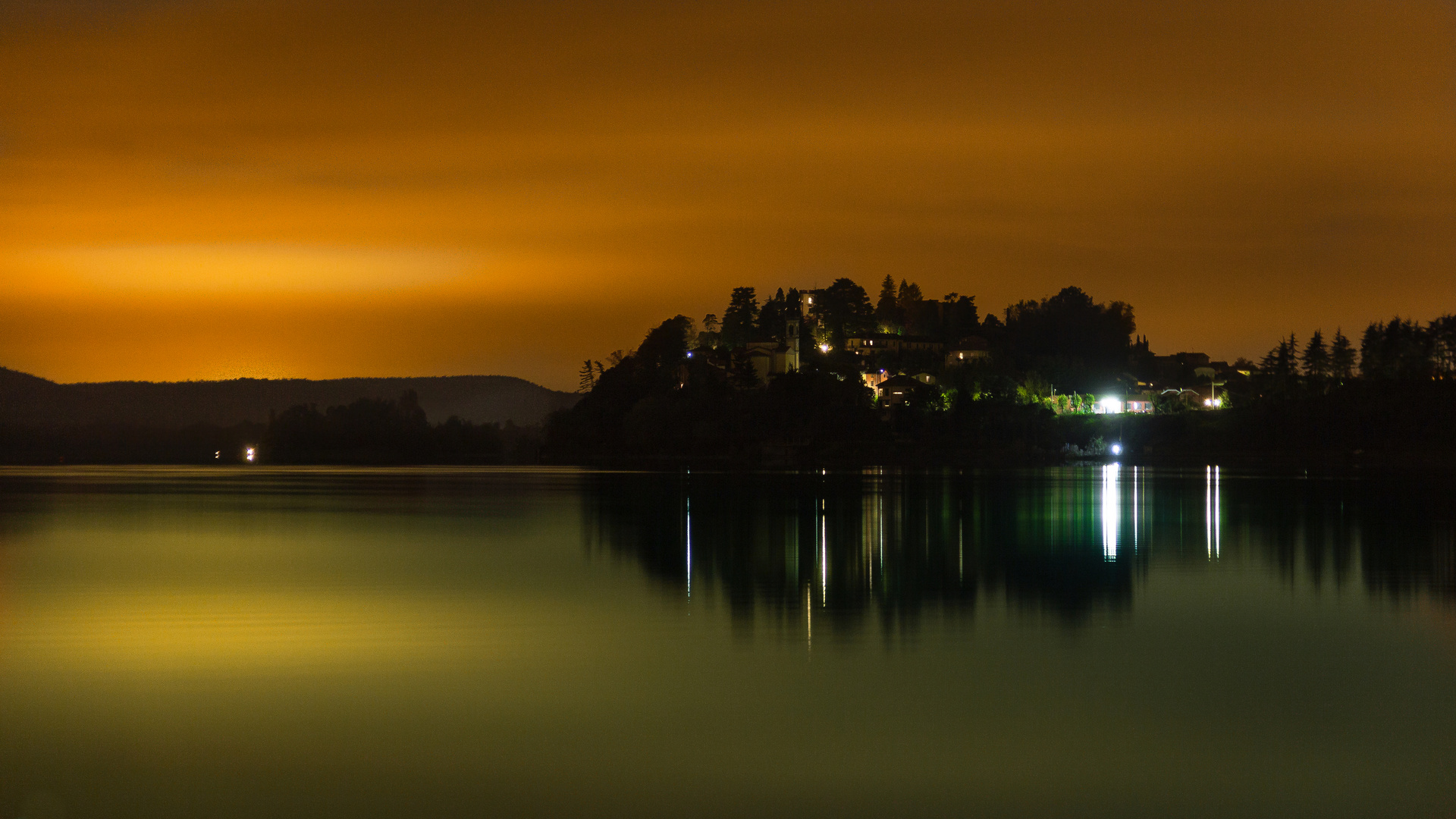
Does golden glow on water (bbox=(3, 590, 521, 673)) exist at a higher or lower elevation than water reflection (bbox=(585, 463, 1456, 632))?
higher

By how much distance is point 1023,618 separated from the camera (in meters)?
16.4

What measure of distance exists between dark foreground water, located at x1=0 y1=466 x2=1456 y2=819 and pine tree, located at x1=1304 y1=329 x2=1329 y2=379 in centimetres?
8325

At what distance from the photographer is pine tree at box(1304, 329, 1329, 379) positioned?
105 meters

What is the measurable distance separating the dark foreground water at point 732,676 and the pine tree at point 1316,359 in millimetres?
83249

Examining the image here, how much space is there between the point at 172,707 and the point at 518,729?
322cm

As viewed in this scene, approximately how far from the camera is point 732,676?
1265 centimetres

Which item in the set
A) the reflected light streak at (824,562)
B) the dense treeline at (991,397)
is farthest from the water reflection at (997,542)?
the dense treeline at (991,397)

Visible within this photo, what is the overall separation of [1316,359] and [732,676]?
105 metres

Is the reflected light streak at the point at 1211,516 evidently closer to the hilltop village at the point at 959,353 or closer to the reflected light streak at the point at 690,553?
the reflected light streak at the point at 690,553

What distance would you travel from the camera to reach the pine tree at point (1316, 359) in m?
105

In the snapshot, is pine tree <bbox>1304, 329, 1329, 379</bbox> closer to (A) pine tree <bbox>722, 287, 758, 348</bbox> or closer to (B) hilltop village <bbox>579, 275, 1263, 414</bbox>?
(B) hilltop village <bbox>579, 275, 1263, 414</bbox>

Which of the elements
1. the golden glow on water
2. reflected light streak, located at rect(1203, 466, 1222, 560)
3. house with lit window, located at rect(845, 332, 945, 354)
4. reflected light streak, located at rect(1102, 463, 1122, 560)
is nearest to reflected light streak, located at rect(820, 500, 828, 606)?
the golden glow on water

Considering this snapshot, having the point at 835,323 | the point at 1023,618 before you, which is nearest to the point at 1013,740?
the point at 1023,618

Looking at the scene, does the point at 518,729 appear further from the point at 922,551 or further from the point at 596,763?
the point at 922,551
